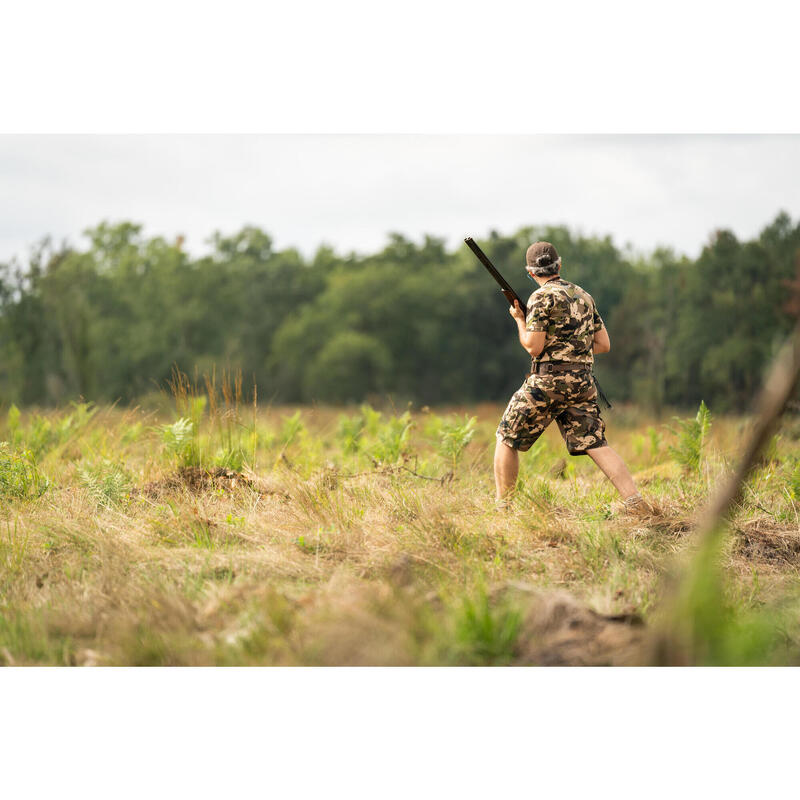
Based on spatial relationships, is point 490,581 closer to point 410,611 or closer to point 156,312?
point 410,611

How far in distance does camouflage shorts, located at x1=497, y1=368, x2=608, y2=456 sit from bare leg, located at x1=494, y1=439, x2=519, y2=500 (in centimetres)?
5

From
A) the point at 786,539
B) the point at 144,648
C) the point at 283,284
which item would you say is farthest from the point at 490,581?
the point at 283,284

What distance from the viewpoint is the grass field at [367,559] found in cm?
320

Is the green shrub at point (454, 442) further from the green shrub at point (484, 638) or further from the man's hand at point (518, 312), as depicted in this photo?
the green shrub at point (484, 638)

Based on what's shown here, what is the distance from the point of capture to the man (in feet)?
16.3

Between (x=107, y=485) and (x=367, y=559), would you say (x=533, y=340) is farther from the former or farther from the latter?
(x=107, y=485)

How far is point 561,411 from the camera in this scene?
5.09 m

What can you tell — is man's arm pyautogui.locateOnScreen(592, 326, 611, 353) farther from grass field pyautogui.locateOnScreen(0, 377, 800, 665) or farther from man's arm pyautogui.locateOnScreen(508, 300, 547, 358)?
grass field pyautogui.locateOnScreen(0, 377, 800, 665)

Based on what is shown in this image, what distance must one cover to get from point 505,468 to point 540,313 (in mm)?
1036

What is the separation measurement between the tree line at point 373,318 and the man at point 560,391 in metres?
12.1

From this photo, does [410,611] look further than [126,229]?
No

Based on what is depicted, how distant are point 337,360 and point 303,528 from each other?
76.8 ft

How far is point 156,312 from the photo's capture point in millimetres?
27328

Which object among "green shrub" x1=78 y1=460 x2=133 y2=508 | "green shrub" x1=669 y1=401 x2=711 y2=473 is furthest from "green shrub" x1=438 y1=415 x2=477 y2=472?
"green shrub" x1=78 y1=460 x2=133 y2=508
